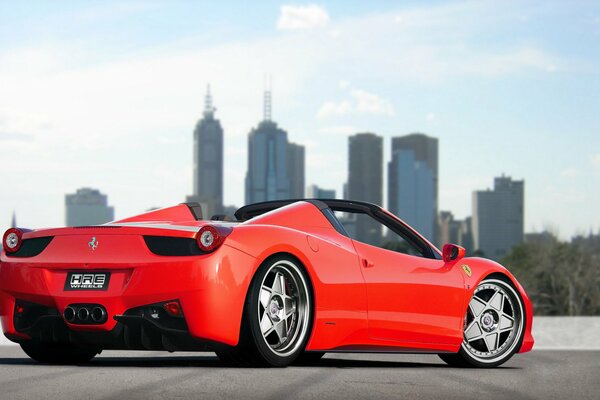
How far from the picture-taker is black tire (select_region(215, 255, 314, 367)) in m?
7.35

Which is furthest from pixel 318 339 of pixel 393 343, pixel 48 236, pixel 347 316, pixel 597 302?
pixel 597 302

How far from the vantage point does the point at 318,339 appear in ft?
25.8

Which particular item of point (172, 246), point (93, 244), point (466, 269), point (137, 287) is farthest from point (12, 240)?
point (466, 269)

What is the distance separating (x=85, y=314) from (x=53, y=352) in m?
1.14

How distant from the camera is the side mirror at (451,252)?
909 centimetres

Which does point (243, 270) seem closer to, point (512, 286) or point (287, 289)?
point (287, 289)

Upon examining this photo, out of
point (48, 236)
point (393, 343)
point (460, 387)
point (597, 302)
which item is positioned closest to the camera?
point (460, 387)

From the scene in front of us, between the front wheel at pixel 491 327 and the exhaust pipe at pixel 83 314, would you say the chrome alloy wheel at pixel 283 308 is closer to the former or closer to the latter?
the exhaust pipe at pixel 83 314

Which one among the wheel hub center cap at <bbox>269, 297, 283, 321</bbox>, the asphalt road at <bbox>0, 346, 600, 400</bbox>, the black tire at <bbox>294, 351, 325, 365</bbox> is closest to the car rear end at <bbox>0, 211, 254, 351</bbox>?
the asphalt road at <bbox>0, 346, 600, 400</bbox>

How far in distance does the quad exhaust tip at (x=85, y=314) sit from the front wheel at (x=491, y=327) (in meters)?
→ 3.18

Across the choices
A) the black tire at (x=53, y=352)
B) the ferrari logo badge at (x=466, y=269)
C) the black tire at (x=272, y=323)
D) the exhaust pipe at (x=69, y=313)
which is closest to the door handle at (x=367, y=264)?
the black tire at (x=272, y=323)

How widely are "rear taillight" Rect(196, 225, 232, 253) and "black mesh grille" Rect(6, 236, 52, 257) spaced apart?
123 cm

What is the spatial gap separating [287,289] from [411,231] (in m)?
1.72

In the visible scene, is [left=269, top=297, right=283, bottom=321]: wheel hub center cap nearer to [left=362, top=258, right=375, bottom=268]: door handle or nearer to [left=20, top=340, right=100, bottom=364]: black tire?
[left=362, top=258, right=375, bottom=268]: door handle
